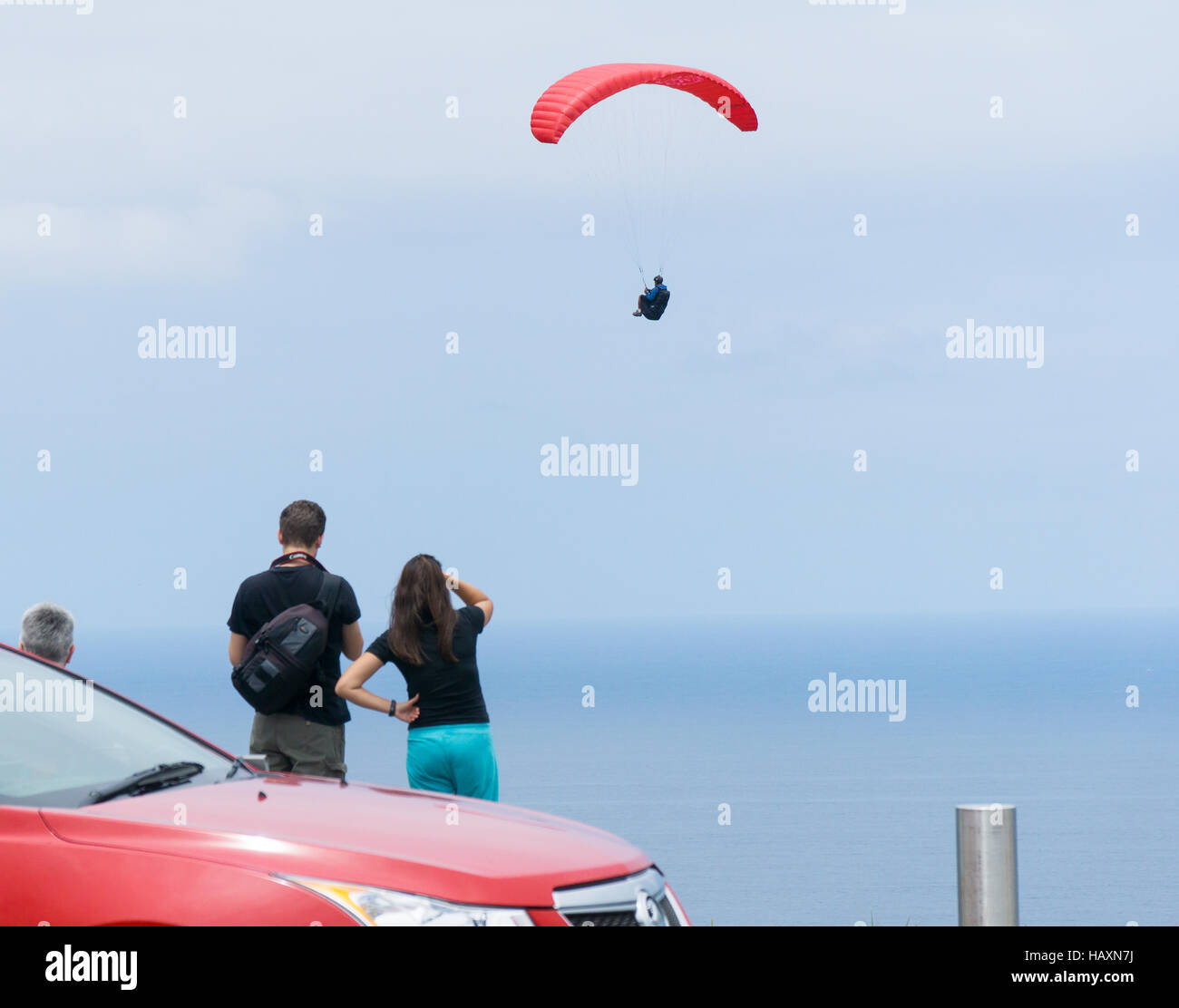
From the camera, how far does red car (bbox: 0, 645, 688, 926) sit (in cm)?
359

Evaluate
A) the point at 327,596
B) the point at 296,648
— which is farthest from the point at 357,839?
the point at 327,596

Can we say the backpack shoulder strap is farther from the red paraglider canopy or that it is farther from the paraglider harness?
the paraglider harness

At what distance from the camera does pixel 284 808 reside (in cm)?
403

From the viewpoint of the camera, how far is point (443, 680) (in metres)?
6.85

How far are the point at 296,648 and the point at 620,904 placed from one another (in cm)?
321

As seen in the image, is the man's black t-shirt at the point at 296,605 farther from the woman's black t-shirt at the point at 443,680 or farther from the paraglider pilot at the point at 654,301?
the paraglider pilot at the point at 654,301

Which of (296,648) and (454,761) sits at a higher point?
(296,648)

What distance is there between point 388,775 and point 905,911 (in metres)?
70.1

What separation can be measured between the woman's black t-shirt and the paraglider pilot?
1678cm

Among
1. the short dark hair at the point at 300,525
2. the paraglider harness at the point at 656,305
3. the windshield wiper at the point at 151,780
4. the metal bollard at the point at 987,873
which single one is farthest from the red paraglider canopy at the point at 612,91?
the windshield wiper at the point at 151,780

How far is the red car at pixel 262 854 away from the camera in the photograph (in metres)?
3.59

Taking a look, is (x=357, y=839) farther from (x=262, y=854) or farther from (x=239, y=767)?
(x=239, y=767)
